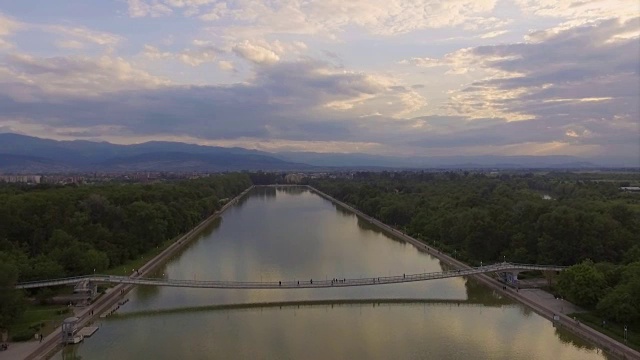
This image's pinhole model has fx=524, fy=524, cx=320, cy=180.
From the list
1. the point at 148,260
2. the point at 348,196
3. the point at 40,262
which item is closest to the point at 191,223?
the point at 148,260

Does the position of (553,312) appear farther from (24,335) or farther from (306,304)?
(24,335)

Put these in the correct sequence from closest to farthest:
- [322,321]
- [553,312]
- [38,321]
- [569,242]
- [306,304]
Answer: [38,321] → [322,321] → [553,312] → [306,304] → [569,242]

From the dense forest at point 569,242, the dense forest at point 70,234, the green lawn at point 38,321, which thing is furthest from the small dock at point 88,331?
the dense forest at point 569,242

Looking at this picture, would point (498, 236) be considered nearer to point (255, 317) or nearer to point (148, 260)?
point (255, 317)

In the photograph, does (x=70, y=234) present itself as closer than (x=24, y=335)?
No

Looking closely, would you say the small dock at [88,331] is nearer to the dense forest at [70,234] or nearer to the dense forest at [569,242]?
the dense forest at [70,234]

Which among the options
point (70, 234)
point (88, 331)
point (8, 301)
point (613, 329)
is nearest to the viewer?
point (8, 301)

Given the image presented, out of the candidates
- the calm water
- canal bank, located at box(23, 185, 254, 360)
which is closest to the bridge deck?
the calm water

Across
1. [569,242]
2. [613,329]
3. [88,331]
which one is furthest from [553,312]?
[88,331]
